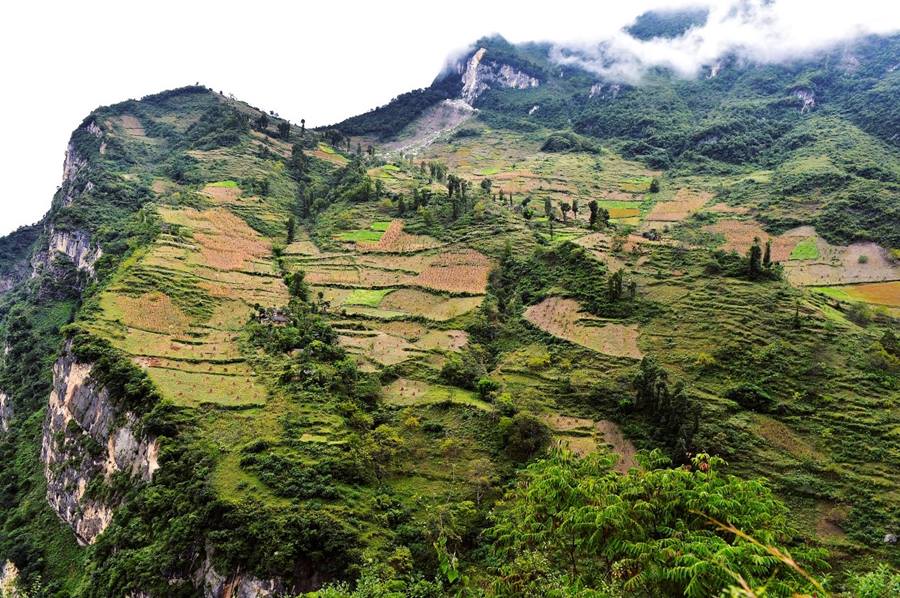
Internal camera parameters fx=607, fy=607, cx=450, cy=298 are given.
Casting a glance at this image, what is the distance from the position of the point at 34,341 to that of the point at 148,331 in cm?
4004

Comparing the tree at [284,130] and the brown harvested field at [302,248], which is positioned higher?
the tree at [284,130]

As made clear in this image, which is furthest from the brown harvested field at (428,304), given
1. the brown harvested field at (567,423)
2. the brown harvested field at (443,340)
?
the brown harvested field at (567,423)

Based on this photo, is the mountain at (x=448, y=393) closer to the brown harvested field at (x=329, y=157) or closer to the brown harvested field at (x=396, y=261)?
the brown harvested field at (x=396, y=261)

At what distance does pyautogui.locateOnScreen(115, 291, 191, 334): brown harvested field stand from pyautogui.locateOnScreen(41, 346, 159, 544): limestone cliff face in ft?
21.5

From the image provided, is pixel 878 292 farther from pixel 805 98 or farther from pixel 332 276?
pixel 805 98

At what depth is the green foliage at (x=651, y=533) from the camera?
610 inches

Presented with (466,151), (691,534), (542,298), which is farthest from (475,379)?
(466,151)

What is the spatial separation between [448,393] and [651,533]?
1383 inches

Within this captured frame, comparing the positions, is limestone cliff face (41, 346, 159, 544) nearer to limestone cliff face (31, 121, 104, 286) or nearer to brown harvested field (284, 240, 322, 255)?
brown harvested field (284, 240, 322, 255)

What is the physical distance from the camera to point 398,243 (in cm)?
9150

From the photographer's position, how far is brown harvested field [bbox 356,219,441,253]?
293 ft

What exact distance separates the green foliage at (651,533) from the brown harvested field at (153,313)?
47.4 m

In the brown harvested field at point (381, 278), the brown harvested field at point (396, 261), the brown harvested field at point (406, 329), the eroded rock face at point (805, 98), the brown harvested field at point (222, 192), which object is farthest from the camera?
the eroded rock face at point (805, 98)

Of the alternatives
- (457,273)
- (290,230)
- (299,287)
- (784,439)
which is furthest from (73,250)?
(784,439)
